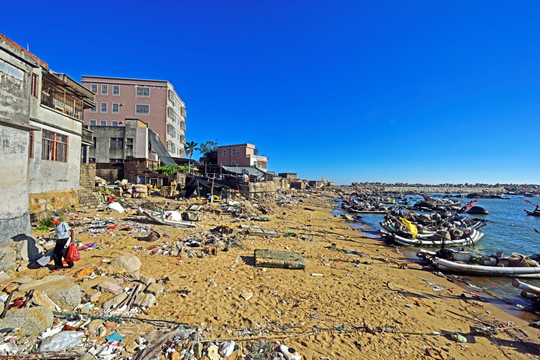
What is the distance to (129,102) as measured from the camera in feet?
112

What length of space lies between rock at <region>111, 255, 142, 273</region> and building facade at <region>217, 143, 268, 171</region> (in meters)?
36.9

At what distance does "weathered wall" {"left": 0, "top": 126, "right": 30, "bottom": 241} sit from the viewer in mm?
6508

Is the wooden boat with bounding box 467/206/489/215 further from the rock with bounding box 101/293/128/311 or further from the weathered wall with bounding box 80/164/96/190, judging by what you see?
the weathered wall with bounding box 80/164/96/190

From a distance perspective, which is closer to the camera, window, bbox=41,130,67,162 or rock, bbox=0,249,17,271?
rock, bbox=0,249,17,271

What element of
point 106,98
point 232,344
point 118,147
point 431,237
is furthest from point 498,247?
point 106,98

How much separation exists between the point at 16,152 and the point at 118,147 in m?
22.8

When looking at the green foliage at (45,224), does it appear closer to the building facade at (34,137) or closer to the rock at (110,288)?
the building facade at (34,137)

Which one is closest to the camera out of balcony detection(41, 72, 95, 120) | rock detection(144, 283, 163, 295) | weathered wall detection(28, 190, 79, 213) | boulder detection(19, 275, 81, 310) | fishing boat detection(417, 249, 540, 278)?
boulder detection(19, 275, 81, 310)

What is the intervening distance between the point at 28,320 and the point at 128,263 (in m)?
3.19

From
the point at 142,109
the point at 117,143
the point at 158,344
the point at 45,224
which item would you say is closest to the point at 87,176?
the point at 45,224

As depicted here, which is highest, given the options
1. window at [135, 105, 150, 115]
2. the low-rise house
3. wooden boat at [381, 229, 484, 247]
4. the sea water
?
window at [135, 105, 150, 115]

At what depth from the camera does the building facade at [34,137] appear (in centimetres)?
662

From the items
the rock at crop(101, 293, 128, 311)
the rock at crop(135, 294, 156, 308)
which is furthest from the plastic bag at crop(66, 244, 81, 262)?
the rock at crop(135, 294, 156, 308)

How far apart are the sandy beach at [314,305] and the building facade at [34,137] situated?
7.69 feet
